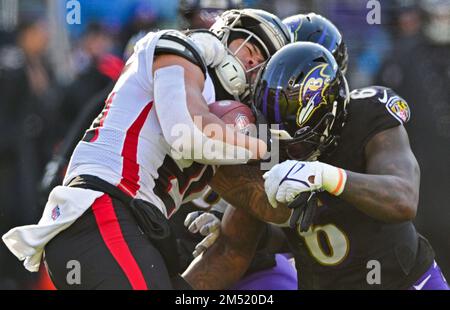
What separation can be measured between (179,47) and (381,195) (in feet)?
3.27

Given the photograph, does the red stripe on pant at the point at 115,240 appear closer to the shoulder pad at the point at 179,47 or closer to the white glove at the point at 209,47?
the shoulder pad at the point at 179,47

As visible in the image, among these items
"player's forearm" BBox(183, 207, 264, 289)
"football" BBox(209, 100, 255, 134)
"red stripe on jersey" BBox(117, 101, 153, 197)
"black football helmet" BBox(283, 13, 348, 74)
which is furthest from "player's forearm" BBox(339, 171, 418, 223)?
"black football helmet" BBox(283, 13, 348, 74)

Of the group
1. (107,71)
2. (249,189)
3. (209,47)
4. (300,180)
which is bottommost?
(107,71)

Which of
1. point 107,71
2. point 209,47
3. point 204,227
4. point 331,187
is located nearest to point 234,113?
point 209,47

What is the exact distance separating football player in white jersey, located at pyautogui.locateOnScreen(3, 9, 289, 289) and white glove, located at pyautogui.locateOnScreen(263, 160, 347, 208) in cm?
20

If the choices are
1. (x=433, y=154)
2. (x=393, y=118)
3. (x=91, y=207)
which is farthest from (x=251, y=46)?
(x=433, y=154)

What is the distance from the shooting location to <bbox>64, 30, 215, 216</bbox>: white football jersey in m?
3.94

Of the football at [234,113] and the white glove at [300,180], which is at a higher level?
the football at [234,113]

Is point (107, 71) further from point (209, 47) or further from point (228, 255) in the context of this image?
point (209, 47)

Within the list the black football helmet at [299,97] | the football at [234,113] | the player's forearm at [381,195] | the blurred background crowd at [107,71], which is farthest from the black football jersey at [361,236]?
the blurred background crowd at [107,71]

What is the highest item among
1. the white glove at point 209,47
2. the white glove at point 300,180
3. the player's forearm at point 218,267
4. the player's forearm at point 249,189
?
the white glove at point 209,47

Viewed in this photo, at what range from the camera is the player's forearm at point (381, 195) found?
3.87 meters

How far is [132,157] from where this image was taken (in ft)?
13.0

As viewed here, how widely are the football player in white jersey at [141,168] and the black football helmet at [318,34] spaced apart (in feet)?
3.15
